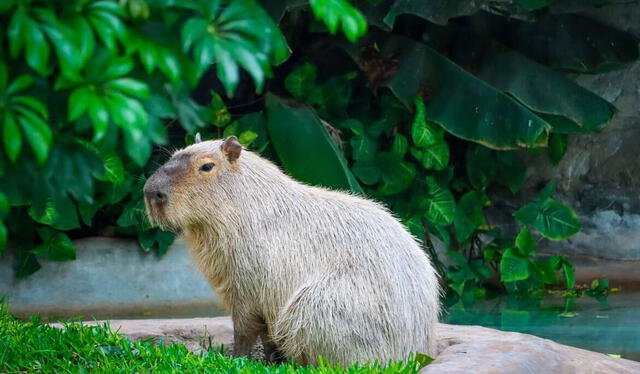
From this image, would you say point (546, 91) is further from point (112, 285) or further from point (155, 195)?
point (155, 195)

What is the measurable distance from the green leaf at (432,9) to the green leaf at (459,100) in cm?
52

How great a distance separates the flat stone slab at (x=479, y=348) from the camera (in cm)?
456

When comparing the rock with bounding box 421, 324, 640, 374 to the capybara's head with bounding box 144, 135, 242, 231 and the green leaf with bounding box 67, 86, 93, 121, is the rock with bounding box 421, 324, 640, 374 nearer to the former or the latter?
the capybara's head with bounding box 144, 135, 242, 231

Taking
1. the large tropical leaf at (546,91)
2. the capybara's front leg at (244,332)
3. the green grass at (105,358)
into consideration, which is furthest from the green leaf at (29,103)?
the large tropical leaf at (546,91)

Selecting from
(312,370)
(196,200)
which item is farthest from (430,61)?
(312,370)

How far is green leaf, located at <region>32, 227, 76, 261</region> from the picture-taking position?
8.71 meters

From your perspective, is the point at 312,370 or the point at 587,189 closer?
the point at 312,370

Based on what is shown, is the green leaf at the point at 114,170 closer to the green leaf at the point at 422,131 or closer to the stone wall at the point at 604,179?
the green leaf at the point at 422,131

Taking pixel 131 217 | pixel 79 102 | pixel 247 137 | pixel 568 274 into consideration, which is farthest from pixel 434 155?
pixel 79 102

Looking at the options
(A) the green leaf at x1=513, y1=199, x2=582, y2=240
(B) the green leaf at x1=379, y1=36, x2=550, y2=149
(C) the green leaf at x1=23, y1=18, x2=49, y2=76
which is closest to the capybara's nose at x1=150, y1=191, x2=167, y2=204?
(C) the green leaf at x1=23, y1=18, x2=49, y2=76

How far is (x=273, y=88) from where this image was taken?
10.3 m

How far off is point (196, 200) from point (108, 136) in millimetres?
2827

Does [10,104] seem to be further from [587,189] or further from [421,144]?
[587,189]

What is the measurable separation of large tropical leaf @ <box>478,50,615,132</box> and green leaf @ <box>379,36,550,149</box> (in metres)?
0.35
